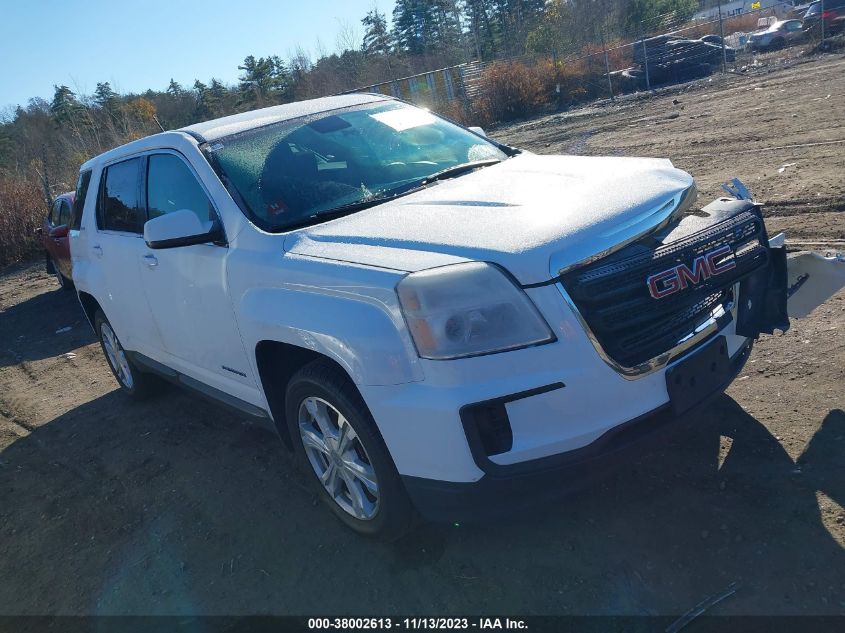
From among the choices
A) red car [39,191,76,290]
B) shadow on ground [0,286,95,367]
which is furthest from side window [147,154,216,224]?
red car [39,191,76,290]

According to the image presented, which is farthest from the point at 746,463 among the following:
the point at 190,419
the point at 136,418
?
the point at 136,418

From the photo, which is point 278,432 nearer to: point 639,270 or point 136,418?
point 639,270

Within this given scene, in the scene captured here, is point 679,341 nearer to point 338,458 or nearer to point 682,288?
point 682,288

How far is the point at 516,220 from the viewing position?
2.71 m

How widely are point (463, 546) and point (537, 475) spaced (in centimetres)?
77

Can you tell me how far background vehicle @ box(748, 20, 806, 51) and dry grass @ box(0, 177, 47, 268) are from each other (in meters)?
25.3

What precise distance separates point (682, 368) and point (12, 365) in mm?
7817

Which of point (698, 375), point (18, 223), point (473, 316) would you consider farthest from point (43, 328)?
point (698, 375)

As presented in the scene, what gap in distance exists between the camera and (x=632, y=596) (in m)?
2.54

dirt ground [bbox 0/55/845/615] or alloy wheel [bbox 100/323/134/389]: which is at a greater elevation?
alloy wheel [bbox 100/323/134/389]

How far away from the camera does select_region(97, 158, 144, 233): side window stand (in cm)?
446

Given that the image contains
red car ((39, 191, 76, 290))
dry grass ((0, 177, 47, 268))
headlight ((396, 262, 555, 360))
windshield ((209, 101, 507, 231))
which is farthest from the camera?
dry grass ((0, 177, 47, 268))

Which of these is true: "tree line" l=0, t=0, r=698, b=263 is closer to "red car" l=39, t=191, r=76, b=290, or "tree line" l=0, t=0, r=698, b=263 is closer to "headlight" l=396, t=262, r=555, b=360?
"red car" l=39, t=191, r=76, b=290

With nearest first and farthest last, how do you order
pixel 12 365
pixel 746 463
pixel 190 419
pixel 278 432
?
1. pixel 746 463
2. pixel 278 432
3. pixel 190 419
4. pixel 12 365
